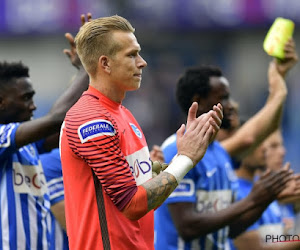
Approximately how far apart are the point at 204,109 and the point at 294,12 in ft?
39.2

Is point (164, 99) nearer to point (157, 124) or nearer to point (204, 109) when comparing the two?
point (157, 124)

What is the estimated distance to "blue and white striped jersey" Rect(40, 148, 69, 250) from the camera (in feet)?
17.7

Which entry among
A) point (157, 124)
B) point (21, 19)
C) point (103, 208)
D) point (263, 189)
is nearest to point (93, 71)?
point (103, 208)

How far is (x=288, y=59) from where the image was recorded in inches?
227

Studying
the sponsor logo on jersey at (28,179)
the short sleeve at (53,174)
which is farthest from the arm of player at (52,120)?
the short sleeve at (53,174)

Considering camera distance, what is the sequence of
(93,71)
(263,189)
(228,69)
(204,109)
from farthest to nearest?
(228,69)
(204,109)
(263,189)
(93,71)

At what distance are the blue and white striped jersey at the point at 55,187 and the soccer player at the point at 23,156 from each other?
0.28 meters

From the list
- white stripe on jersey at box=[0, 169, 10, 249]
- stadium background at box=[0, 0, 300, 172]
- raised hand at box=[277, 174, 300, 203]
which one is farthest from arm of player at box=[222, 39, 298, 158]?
stadium background at box=[0, 0, 300, 172]

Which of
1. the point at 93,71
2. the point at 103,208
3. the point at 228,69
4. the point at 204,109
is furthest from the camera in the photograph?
the point at 228,69

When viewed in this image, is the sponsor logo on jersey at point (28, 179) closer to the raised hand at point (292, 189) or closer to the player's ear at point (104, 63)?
the player's ear at point (104, 63)

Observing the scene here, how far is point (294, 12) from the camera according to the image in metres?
16.9

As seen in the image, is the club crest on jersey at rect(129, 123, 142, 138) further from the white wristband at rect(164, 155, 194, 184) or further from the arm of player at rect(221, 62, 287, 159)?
the arm of player at rect(221, 62, 287, 159)

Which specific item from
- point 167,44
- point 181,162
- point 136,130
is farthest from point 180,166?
point 167,44

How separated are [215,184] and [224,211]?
317 millimetres
